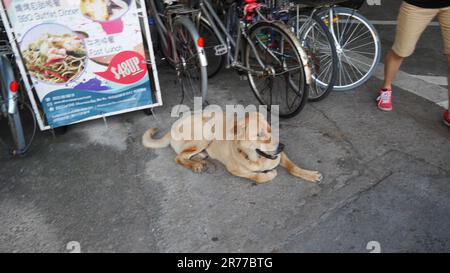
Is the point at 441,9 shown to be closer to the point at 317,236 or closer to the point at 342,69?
the point at 342,69

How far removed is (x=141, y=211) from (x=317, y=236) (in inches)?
51.6

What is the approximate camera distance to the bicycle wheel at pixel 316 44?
3.53 metres

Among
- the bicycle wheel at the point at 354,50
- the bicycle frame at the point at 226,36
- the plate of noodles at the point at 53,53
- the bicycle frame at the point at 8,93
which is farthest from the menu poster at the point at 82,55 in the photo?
the bicycle wheel at the point at 354,50

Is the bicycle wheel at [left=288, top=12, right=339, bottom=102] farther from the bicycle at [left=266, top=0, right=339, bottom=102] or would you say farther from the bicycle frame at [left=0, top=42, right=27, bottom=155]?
the bicycle frame at [left=0, top=42, right=27, bottom=155]

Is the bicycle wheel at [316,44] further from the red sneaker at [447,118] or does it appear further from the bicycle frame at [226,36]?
the red sneaker at [447,118]

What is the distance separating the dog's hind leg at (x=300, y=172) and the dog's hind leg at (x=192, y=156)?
0.69 metres

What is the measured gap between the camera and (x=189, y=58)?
12.7 ft

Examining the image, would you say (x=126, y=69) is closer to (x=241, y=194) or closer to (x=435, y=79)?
(x=241, y=194)

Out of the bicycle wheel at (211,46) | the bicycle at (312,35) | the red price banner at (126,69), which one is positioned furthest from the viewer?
the bicycle wheel at (211,46)

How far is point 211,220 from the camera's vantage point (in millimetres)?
2574

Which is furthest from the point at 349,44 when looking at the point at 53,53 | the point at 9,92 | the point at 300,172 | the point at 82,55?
the point at 9,92

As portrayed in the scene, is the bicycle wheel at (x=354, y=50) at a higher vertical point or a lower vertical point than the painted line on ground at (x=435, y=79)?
higher

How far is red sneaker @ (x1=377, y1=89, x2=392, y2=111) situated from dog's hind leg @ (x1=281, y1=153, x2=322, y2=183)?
142 cm

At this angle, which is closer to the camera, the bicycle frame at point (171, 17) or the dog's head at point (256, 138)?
the dog's head at point (256, 138)
